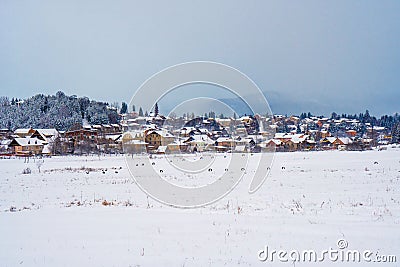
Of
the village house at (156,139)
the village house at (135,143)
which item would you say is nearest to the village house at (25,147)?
the village house at (135,143)

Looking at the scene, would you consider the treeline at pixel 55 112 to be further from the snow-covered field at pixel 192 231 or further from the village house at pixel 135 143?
the snow-covered field at pixel 192 231

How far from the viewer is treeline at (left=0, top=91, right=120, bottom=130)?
127250 mm

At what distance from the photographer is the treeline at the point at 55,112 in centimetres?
12725

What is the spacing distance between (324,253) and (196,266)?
9.61ft

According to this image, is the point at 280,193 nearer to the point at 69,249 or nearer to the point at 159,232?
the point at 159,232

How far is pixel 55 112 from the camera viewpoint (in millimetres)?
135000

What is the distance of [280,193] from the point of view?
60.3 ft

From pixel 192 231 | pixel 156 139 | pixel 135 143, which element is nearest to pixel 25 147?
pixel 135 143

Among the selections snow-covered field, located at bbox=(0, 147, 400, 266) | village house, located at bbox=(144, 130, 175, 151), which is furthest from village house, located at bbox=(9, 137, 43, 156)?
snow-covered field, located at bbox=(0, 147, 400, 266)

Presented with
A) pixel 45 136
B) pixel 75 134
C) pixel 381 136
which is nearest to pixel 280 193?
pixel 75 134

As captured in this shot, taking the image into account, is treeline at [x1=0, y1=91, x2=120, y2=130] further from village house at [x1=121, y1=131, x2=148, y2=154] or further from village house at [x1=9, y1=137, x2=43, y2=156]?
village house at [x1=121, y1=131, x2=148, y2=154]

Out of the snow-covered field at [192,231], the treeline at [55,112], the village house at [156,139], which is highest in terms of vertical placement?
the treeline at [55,112]

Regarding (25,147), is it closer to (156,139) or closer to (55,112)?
(156,139)

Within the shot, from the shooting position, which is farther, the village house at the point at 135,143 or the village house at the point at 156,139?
the village house at the point at 135,143
